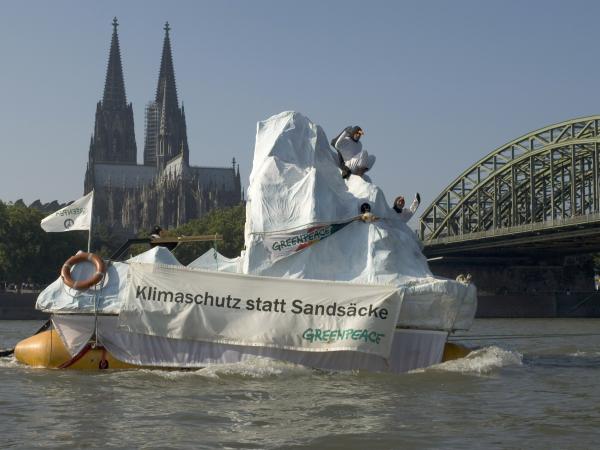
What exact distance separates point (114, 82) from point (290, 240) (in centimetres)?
15537

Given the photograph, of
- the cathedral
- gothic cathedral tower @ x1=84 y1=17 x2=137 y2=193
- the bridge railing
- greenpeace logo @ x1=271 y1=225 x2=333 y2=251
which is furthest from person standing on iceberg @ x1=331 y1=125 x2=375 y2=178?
gothic cathedral tower @ x1=84 y1=17 x2=137 y2=193

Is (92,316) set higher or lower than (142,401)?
higher

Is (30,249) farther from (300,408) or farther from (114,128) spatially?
(114,128)

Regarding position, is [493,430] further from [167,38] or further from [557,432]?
[167,38]

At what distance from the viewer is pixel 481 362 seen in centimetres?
1753

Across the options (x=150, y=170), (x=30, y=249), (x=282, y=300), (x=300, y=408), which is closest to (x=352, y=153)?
(x=282, y=300)

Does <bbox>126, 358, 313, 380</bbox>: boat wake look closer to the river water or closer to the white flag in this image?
the river water

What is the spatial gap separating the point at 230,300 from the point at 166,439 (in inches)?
219

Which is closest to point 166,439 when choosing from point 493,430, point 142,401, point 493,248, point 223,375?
point 142,401

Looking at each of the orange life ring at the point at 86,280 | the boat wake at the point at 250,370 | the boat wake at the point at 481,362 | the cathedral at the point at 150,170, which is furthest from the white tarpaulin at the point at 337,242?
the cathedral at the point at 150,170

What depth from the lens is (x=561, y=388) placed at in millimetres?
15602

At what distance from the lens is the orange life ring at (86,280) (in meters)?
16.6

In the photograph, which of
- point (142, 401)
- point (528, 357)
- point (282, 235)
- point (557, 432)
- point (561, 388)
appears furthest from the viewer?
point (528, 357)

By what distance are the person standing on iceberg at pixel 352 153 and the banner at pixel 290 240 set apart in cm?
208
